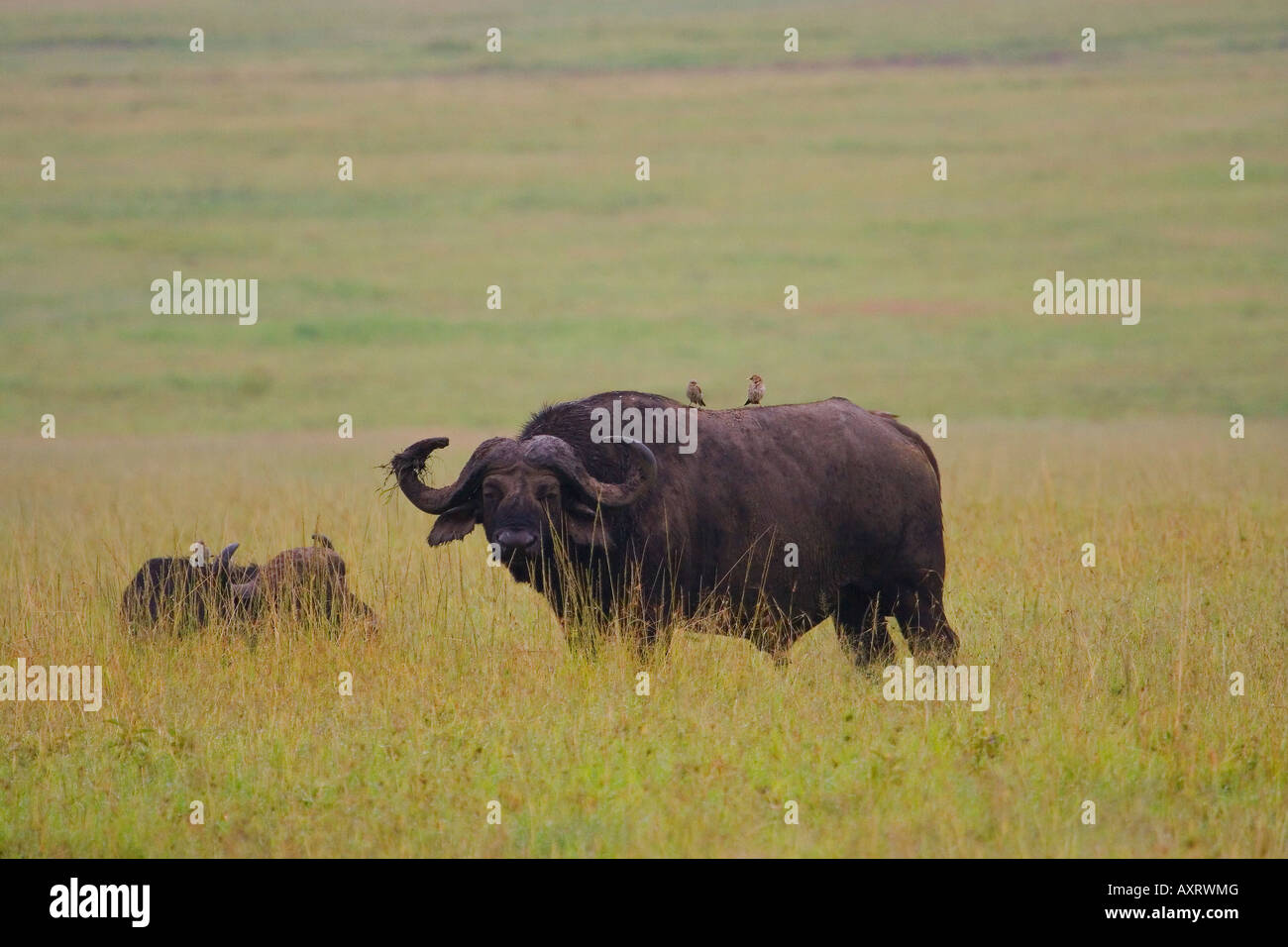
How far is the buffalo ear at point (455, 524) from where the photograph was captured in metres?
10.0

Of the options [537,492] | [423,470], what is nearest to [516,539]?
[537,492]

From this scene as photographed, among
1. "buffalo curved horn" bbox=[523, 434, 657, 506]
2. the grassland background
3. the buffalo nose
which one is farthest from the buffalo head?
the grassland background

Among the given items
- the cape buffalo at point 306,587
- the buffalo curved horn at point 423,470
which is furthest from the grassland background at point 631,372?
the buffalo curved horn at point 423,470

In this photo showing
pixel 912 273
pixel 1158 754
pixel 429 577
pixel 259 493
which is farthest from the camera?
pixel 912 273

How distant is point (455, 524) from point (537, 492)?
0.66 m

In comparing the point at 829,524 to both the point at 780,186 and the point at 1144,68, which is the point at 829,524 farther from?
the point at 1144,68

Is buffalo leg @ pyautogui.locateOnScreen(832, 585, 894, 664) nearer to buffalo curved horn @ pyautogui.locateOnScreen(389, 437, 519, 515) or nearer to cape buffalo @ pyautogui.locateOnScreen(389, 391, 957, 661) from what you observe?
cape buffalo @ pyautogui.locateOnScreen(389, 391, 957, 661)

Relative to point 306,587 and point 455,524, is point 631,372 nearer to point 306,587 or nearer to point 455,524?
point 306,587

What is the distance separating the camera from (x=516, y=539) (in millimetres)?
9398

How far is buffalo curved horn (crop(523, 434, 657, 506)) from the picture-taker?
32.3 ft

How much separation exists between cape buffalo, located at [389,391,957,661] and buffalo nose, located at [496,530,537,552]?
0.04 feet

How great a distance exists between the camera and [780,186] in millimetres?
79250
